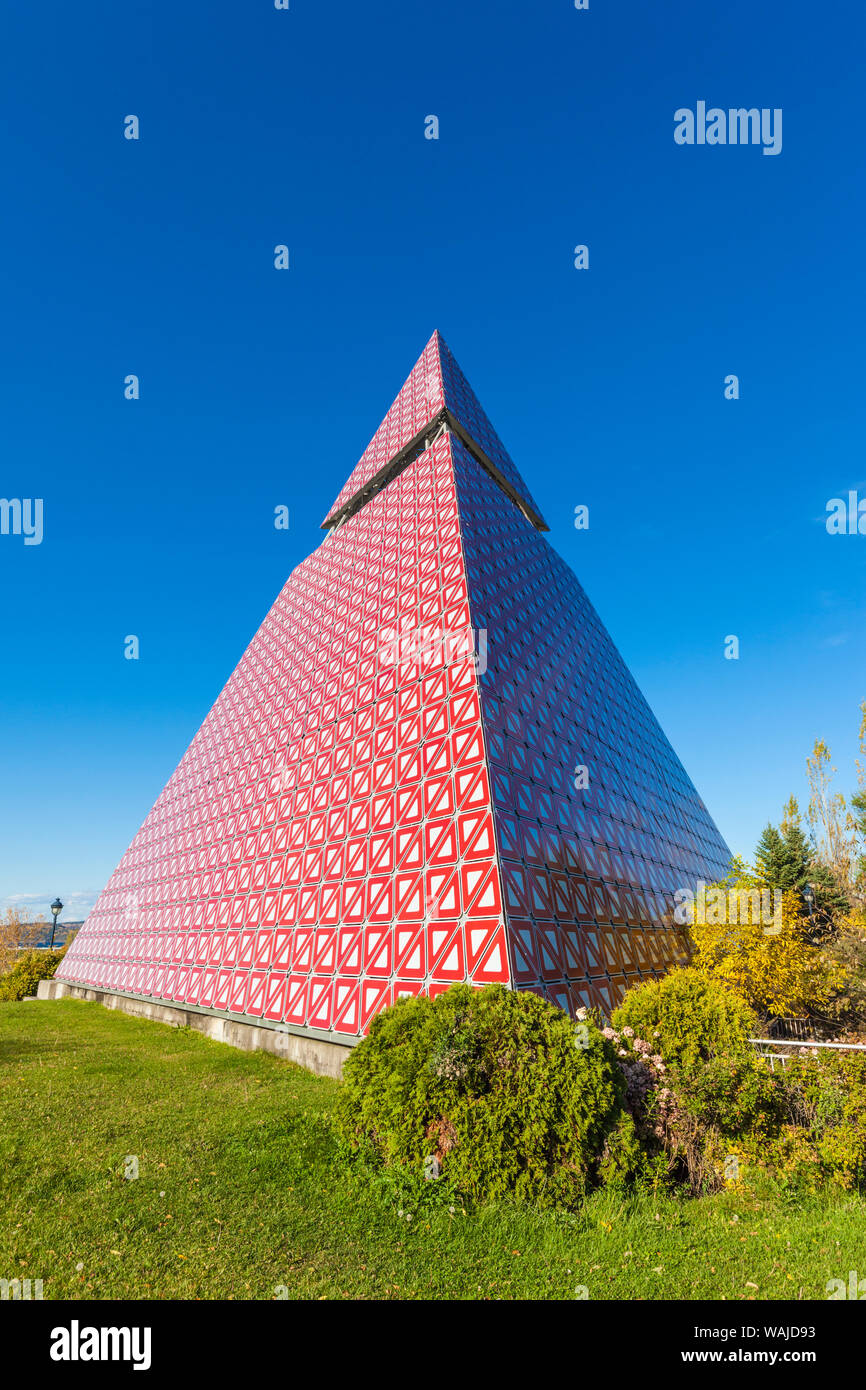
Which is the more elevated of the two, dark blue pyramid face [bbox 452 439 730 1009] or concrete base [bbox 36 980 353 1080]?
dark blue pyramid face [bbox 452 439 730 1009]

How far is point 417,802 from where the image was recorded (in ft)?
57.5

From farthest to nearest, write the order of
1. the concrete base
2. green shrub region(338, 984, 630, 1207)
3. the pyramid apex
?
the pyramid apex → the concrete base → green shrub region(338, 984, 630, 1207)

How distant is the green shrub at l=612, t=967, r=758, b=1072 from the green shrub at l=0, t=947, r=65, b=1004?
1585 inches

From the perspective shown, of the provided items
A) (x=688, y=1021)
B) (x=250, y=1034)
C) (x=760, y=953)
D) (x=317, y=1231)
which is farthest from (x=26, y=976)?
(x=688, y=1021)

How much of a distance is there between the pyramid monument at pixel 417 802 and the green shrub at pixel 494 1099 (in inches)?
171

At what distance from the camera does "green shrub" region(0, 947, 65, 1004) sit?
37031 mm

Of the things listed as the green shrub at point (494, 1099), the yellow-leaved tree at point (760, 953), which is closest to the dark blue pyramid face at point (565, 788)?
the yellow-leaved tree at point (760, 953)

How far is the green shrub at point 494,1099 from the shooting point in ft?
25.3

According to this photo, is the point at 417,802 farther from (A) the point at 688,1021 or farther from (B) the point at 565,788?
(A) the point at 688,1021

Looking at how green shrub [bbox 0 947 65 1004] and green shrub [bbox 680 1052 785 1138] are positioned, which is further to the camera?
green shrub [bbox 0 947 65 1004]

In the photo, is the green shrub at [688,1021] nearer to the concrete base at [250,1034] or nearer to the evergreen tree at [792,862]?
the concrete base at [250,1034]

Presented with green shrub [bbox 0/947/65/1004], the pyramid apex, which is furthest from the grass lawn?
the pyramid apex

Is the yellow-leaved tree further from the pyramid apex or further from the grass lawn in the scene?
the pyramid apex
